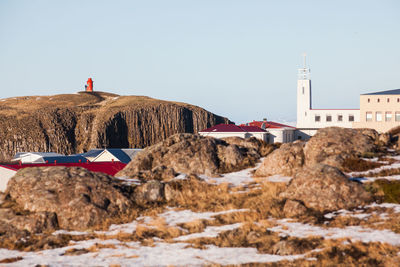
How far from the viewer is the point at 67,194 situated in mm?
23000

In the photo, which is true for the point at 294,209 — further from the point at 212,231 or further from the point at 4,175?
the point at 4,175

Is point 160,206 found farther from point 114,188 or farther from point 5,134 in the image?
point 5,134

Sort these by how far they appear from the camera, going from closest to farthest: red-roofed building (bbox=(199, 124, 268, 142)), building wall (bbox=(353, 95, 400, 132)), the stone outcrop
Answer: the stone outcrop
red-roofed building (bbox=(199, 124, 268, 142))
building wall (bbox=(353, 95, 400, 132))

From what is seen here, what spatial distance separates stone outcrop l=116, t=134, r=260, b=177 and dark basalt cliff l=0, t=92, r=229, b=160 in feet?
350

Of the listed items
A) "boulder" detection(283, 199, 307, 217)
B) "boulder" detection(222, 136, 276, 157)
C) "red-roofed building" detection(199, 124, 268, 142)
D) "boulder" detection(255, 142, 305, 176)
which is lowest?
"boulder" detection(283, 199, 307, 217)

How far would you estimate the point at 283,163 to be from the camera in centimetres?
2877

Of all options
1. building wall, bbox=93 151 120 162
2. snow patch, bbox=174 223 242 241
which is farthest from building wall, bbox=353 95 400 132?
snow patch, bbox=174 223 242 241

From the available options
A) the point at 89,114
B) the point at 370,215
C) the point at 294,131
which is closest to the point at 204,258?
the point at 370,215

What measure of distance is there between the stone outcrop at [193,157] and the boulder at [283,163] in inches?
83.2

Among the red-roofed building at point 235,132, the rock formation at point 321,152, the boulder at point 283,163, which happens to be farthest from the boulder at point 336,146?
the red-roofed building at point 235,132

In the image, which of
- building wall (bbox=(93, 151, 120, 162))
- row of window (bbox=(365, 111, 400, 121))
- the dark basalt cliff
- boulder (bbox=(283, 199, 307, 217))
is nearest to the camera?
boulder (bbox=(283, 199, 307, 217))

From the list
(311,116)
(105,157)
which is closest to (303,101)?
(311,116)

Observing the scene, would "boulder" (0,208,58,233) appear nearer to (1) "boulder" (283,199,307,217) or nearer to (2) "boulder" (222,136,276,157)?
(1) "boulder" (283,199,307,217)

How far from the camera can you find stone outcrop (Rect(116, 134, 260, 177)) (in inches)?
1188
